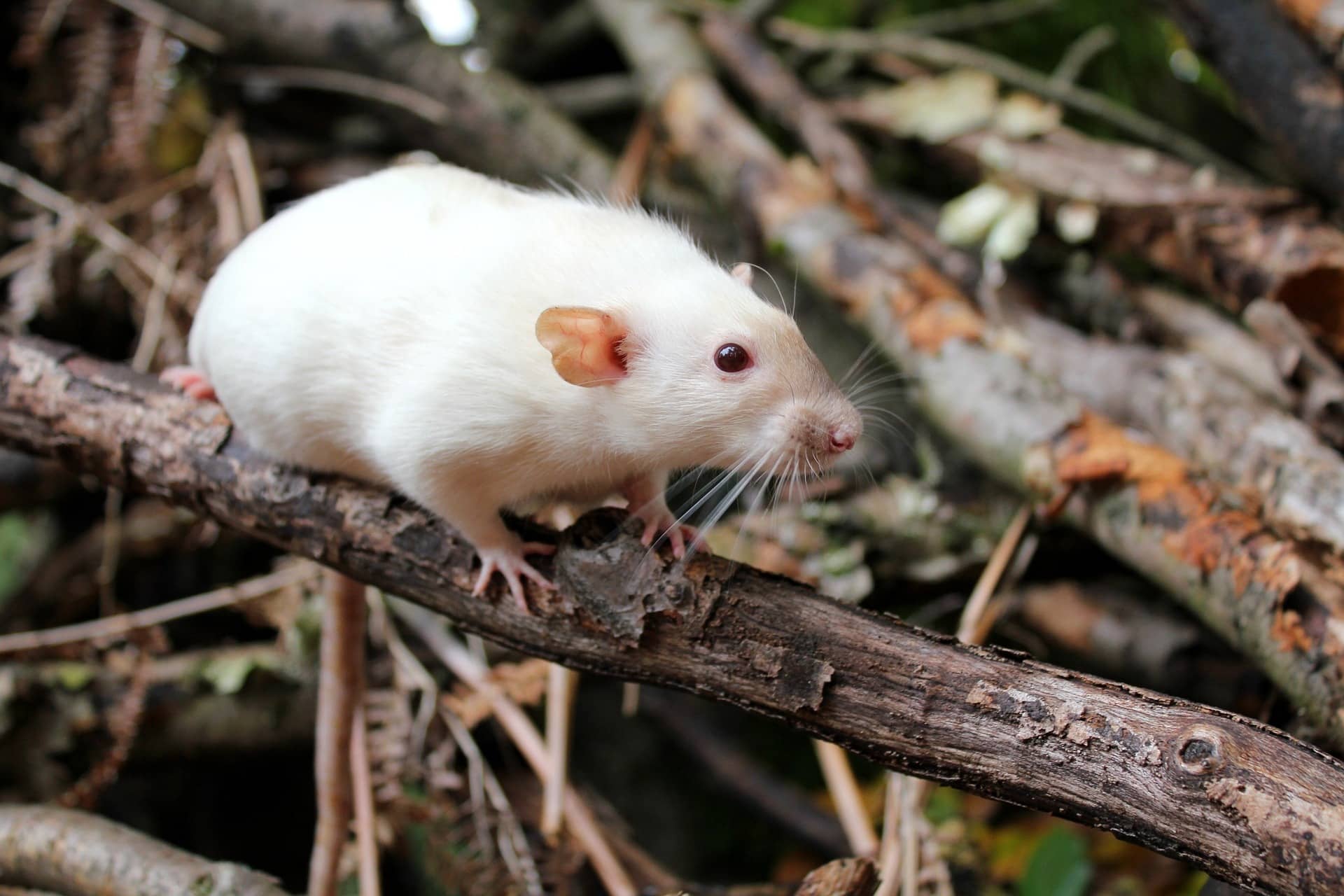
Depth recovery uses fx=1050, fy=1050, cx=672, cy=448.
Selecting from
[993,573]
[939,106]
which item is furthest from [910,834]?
[939,106]

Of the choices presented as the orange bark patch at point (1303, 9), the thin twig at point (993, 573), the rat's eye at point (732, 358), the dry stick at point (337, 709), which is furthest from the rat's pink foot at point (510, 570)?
the orange bark patch at point (1303, 9)

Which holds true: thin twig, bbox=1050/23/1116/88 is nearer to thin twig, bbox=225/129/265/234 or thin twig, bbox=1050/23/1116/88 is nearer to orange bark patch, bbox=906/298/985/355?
orange bark patch, bbox=906/298/985/355

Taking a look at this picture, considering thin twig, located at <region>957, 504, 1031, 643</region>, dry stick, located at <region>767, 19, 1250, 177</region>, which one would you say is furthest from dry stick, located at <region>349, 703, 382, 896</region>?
dry stick, located at <region>767, 19, 1250, 177</region>

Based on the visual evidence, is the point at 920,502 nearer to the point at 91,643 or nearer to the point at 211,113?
the point at 91,643

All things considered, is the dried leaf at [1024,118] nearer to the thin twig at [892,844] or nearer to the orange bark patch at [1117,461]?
the orange bark patch at [1117,461]

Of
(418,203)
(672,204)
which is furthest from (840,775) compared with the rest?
(672,204)
